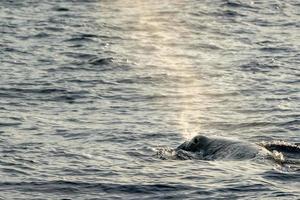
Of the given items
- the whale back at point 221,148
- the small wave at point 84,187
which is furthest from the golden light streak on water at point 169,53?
the small wave at point 84,187

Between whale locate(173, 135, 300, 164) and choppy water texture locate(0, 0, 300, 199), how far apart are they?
2.03 ft

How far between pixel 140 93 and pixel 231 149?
28.4ft

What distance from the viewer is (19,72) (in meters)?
37.6

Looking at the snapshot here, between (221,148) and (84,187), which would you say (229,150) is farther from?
(84,187)

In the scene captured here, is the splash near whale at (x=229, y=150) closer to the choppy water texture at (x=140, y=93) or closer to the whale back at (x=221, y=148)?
the whale back at (x=221, y=148)

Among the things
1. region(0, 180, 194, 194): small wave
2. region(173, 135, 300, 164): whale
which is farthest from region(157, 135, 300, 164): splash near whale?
region(0, 180, 194, 194): small wave

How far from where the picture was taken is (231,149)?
26.5 meters

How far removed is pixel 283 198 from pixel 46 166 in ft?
21.0

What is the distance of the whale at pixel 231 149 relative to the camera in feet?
84.8

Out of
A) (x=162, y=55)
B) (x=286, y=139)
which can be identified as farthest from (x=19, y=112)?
(x=162, y=55)

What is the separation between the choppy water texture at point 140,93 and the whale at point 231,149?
2.03 feet

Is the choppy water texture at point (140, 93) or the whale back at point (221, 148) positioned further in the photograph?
the whale back at point (221, 148)

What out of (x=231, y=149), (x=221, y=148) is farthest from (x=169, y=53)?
(x=231, y=149)

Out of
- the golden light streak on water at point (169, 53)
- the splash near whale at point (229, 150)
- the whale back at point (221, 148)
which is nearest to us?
the splash near whale at point (229, 150)
